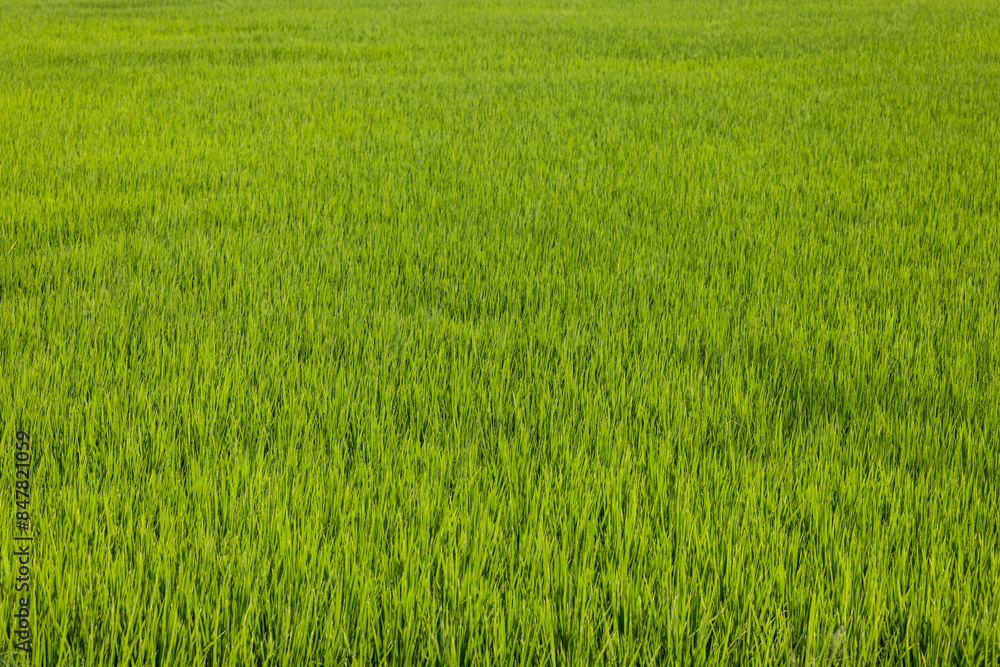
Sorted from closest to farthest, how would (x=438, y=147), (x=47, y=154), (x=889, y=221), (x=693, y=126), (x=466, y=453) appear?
(x=466, y=453), (x=889, y=221), (x=47, y=154), (x=438, y=147), (x=693, y=126)

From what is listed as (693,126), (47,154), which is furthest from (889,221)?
(47,154)

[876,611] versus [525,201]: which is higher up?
[525,201]

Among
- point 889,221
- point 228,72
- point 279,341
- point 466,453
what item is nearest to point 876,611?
point 466,453

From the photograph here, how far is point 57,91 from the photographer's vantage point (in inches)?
270

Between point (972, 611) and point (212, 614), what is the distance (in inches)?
51.7

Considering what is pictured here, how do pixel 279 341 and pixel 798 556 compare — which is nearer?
pixel 798 556

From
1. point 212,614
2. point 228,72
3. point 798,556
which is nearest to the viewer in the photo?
point 212,614

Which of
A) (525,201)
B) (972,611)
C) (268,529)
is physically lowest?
(972,611)

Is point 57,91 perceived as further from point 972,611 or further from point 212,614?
point 972,611

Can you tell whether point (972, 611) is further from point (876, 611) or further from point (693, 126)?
point (693, 126)

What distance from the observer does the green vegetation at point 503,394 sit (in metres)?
1.27

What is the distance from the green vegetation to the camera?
1.27 m

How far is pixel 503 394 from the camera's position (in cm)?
207

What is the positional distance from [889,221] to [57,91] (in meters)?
6.97
